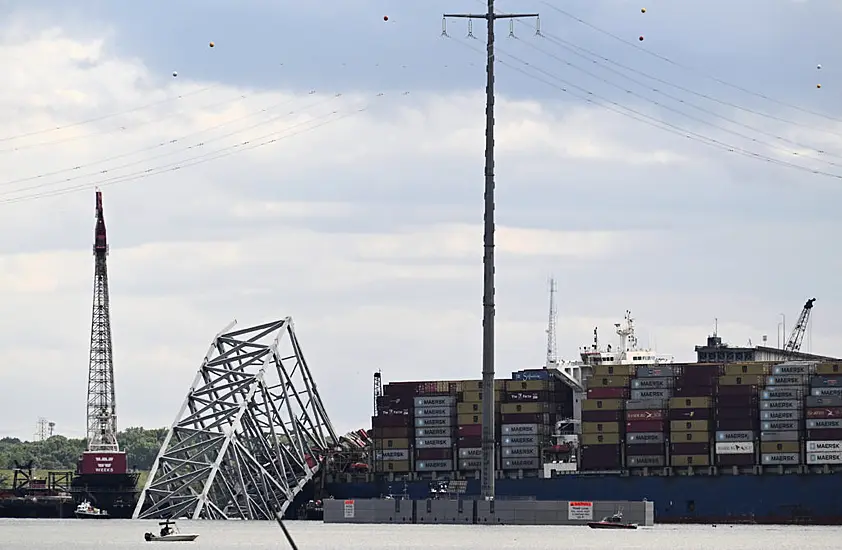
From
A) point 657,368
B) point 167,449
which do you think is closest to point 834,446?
point 657,368

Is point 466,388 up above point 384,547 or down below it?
above

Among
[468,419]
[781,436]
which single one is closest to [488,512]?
[468,419]

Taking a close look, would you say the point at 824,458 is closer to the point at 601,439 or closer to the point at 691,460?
the point at 691,460

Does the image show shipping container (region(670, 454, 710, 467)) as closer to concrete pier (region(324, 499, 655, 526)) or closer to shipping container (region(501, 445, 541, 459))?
→ shipping container (region(501, 445, 541, 459))

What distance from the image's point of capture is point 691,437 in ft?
604

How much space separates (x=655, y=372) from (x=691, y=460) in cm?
932

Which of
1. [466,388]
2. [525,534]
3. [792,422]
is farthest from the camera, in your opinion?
[466,388]

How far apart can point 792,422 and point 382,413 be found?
42.8m

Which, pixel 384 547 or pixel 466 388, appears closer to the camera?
pixel 384 547

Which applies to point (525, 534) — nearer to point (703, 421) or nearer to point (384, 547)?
point (384, 547)

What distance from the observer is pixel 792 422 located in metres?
182

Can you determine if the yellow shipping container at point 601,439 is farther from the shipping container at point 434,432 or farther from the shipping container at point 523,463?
the shipping container at point 434,432

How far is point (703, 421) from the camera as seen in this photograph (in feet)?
603

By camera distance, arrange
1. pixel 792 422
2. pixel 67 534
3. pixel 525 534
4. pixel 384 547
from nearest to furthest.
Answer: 1. pixel 384 547
2. pixel 525 534
3. pixel 67 534
4. pixel 792 422
